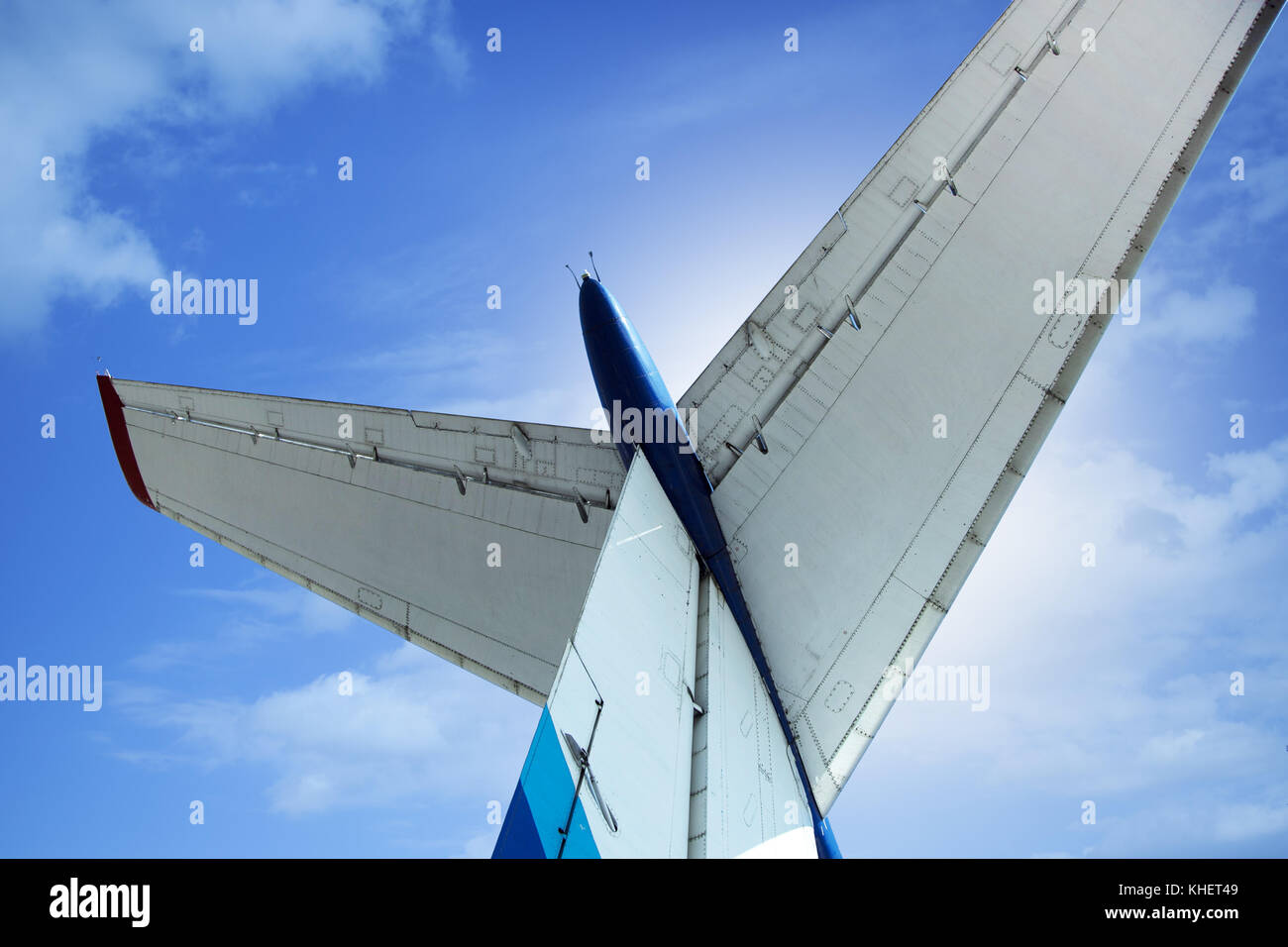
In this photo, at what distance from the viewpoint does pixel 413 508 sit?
12.2 metres

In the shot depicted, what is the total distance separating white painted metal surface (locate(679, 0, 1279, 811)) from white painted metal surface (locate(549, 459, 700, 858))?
1766mm

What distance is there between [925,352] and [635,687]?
564 centimetres

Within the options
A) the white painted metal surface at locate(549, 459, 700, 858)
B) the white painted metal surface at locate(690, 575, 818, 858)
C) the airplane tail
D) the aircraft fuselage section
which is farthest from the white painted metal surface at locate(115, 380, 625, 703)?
the white painted metal surface at locate(690, 575, 818, 858)

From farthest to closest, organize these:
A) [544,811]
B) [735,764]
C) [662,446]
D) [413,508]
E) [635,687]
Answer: [413,508], [662,446], [735,764], [635,687], [544,811]

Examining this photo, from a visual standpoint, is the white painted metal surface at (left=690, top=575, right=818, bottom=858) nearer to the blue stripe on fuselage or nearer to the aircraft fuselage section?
the aircraft fuselage section

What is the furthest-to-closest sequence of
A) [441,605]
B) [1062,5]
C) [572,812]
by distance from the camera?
[441,605] → [1062,5] → [572,812]

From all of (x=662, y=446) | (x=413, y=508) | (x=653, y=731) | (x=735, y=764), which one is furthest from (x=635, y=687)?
(x=413, y=508)

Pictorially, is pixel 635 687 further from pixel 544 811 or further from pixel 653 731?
pixel 544 811

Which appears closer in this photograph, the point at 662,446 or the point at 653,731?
the point at 653,731

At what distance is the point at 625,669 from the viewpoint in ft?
21.6

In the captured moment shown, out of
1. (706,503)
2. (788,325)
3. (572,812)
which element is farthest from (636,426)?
(572,812)

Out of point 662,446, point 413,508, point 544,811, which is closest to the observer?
point 544,811

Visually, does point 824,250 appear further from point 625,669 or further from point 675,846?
point 675,846
